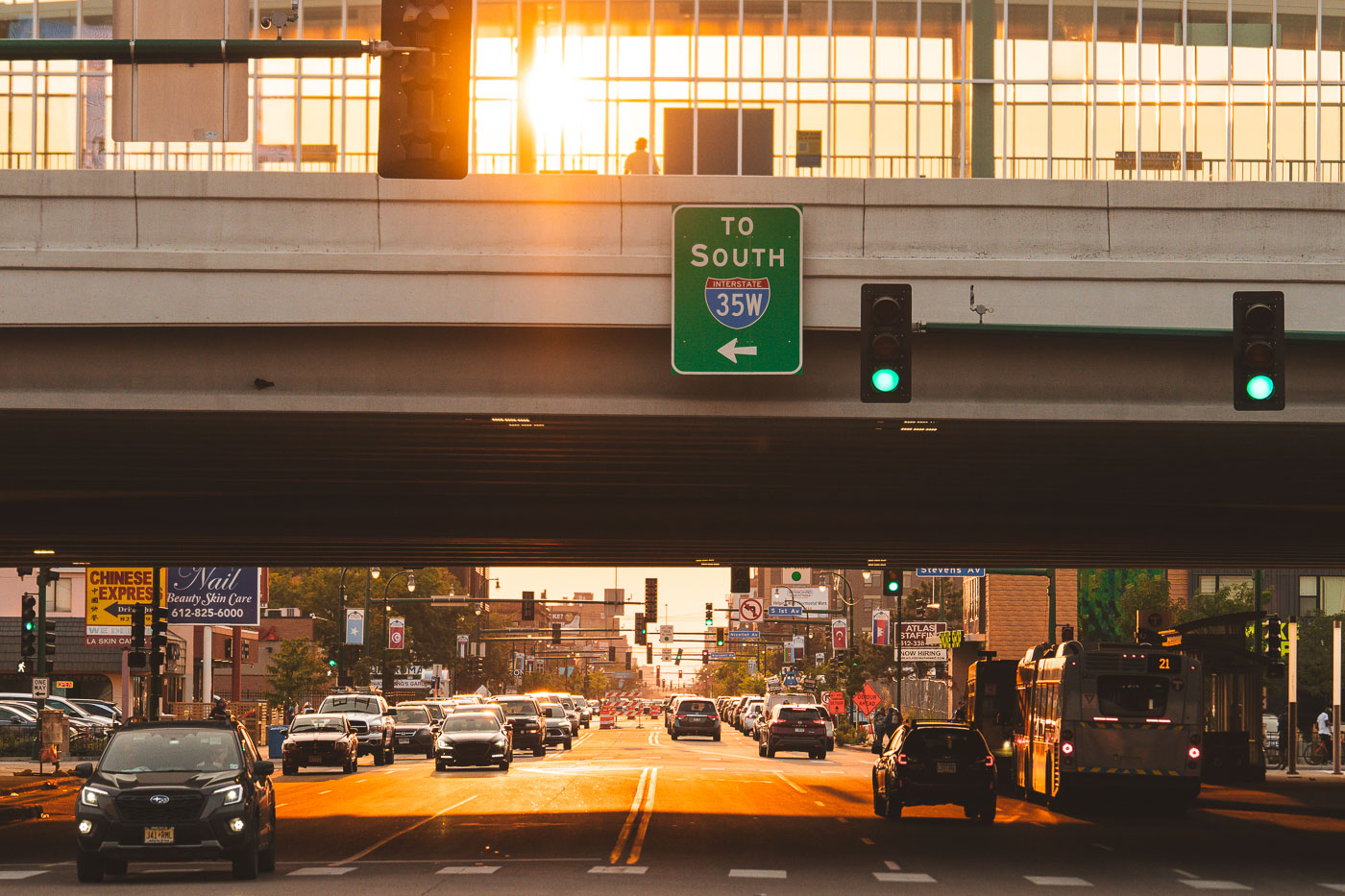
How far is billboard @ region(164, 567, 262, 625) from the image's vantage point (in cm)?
5431

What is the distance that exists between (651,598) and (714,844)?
Result: 46.9 metres

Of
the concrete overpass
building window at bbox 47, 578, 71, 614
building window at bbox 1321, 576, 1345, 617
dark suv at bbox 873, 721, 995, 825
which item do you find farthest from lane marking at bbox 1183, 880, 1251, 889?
building window at bbox 47, 578, 71, 614

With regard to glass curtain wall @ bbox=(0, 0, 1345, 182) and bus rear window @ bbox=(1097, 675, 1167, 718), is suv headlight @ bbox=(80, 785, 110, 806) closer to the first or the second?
glass curtain wall @ bbox=(0, 0, 1345, 182)

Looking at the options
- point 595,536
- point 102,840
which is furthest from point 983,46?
point 595,536

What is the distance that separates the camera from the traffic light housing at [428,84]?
38.2 feet

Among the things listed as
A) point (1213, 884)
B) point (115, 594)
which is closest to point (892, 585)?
point (115, 594)

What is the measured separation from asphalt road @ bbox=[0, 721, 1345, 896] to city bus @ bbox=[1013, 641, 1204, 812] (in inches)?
31.7

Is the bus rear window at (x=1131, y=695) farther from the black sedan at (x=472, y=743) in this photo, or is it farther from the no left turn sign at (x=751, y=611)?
the no left turn sign at (x=751, y=611)

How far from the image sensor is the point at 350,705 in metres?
53.1

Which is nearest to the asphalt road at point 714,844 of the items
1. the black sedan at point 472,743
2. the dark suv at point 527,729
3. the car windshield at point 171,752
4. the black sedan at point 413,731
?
the car windshield at point 171,752

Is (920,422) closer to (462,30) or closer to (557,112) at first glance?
(557,112)

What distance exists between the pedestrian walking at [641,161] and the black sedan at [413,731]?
3816 centimetres

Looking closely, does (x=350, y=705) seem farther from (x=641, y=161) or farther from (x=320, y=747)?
(x=641, y=161)

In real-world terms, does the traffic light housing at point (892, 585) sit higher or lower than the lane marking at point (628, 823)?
higher
